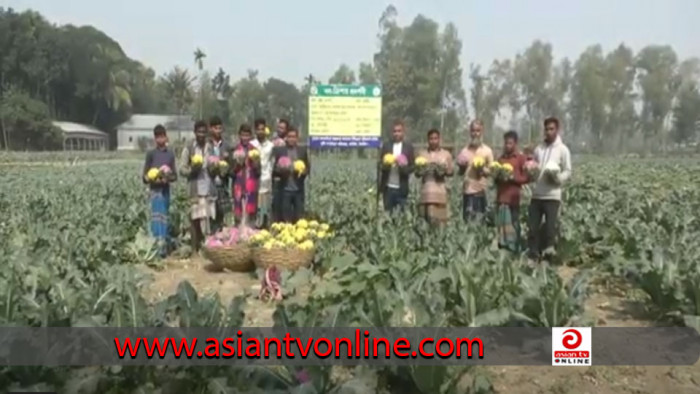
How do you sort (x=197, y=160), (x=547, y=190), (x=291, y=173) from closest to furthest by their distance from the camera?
(x=547, y=190) → (x=197, y=160) → (x=291, y=173)

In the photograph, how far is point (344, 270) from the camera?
21.5ft

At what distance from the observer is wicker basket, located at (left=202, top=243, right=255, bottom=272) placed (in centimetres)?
804

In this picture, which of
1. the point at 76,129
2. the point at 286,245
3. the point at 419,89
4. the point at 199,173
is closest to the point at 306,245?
the point at 286,245

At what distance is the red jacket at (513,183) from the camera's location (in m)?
8.44

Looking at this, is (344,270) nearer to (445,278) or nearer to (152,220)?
(445,278)

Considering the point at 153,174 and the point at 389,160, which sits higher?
the point at 389,160

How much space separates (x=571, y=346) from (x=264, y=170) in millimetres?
5450

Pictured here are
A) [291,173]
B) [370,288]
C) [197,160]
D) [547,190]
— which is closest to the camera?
[370,288]

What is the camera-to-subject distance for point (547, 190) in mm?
8070

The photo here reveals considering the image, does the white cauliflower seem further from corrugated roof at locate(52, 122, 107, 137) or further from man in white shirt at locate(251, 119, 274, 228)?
corrugated roof at locate(52, 122, 107, 137)

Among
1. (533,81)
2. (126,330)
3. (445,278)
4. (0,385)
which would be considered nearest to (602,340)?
(445,278)

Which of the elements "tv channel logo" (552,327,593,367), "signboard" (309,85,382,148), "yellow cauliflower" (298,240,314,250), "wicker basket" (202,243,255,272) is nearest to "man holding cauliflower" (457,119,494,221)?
"signboard" (309,85,382,148)

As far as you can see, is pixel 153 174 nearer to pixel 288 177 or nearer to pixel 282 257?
pixel 288 177

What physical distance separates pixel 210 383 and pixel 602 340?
305cm
